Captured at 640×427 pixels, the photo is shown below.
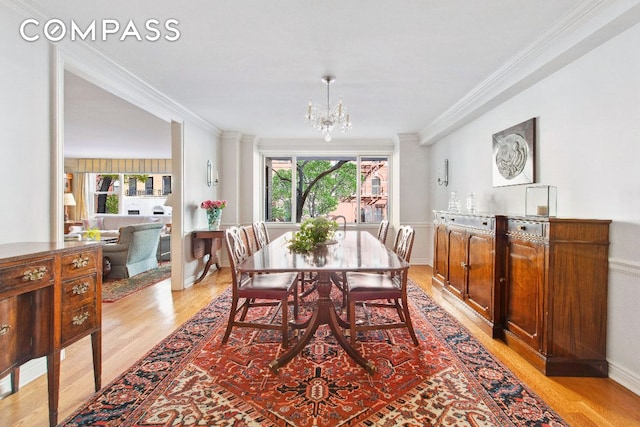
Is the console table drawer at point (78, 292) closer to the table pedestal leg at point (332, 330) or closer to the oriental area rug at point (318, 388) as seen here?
the oriental area rug at point (318, 388)

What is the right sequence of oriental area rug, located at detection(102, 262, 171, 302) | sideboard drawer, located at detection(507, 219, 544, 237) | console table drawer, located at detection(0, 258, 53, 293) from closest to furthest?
console table drawer, located at detection(0, 258, 53, 293) → sideboard drawer, located at detection(507, 219, 544, 237) → oriental area rug, located at detection(102, 262, 171, 302)

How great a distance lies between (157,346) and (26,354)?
1110 millimetres

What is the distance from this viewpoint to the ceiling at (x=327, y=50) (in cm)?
220

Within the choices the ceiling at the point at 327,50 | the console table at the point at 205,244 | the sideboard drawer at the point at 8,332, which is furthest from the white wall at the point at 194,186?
the sideboard drawer at the point at 8,332

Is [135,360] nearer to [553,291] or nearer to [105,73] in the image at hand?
[105,73]

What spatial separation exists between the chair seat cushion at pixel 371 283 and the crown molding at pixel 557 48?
6.70ft

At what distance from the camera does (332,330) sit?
250cm

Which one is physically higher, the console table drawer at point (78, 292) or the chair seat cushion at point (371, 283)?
the console table drawer at point (78, 292)

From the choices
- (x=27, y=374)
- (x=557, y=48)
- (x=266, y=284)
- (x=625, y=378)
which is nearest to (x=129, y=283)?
(x=27, y=374)

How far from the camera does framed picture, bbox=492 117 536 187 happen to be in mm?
3129

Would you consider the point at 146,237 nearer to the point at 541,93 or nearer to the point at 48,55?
the point at 48,55

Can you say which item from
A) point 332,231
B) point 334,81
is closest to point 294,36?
point 334,81

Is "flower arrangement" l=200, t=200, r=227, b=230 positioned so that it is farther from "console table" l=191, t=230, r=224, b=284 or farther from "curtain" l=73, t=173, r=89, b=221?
"curtain" l=73, t=173, r=89, b=221

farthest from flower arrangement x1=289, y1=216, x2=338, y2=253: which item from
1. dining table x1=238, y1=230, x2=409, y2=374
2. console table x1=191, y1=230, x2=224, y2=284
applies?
console table x1=191, y1=230, x2=224, y2=284
